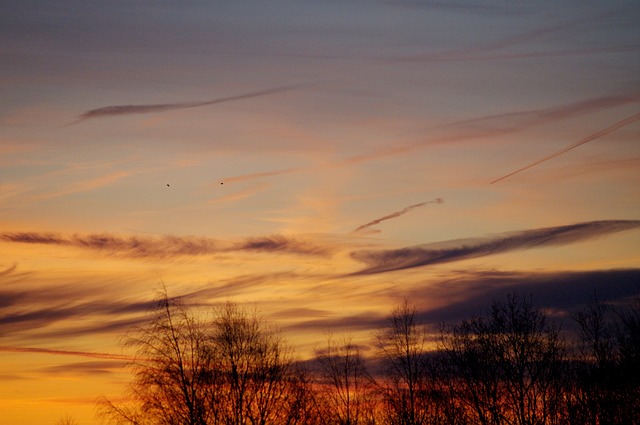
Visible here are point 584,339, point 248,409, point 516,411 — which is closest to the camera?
point 248,409

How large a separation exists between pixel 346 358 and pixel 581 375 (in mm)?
21189

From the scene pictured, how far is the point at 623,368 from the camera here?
60750 millimetres

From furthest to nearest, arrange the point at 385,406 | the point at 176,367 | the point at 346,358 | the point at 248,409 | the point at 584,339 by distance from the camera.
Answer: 1. the point at 346,358
2. the point at 385,406
3. the point at 584,339
4. the point at 248,409
5. the point at 176,367

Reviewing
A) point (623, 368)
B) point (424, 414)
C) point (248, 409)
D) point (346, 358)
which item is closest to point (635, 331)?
point (623, 368)

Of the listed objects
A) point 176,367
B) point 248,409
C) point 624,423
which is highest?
point 176,367

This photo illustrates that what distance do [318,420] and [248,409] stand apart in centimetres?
1036

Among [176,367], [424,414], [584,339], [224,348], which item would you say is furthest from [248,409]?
[584,339]

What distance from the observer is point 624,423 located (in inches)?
2222

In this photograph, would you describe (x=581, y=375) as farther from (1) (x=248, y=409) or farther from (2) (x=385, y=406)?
(1) (x=248, y=409)

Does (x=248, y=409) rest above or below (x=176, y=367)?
below

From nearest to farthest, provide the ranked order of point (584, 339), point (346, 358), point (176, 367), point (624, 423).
→ point (176, 367), point (624, 423), point (584, 339), point (346, 358)

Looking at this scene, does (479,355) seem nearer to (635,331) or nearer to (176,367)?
(635,331)

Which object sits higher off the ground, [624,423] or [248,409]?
[248,409]

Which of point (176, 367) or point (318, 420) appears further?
point (318, 420)
